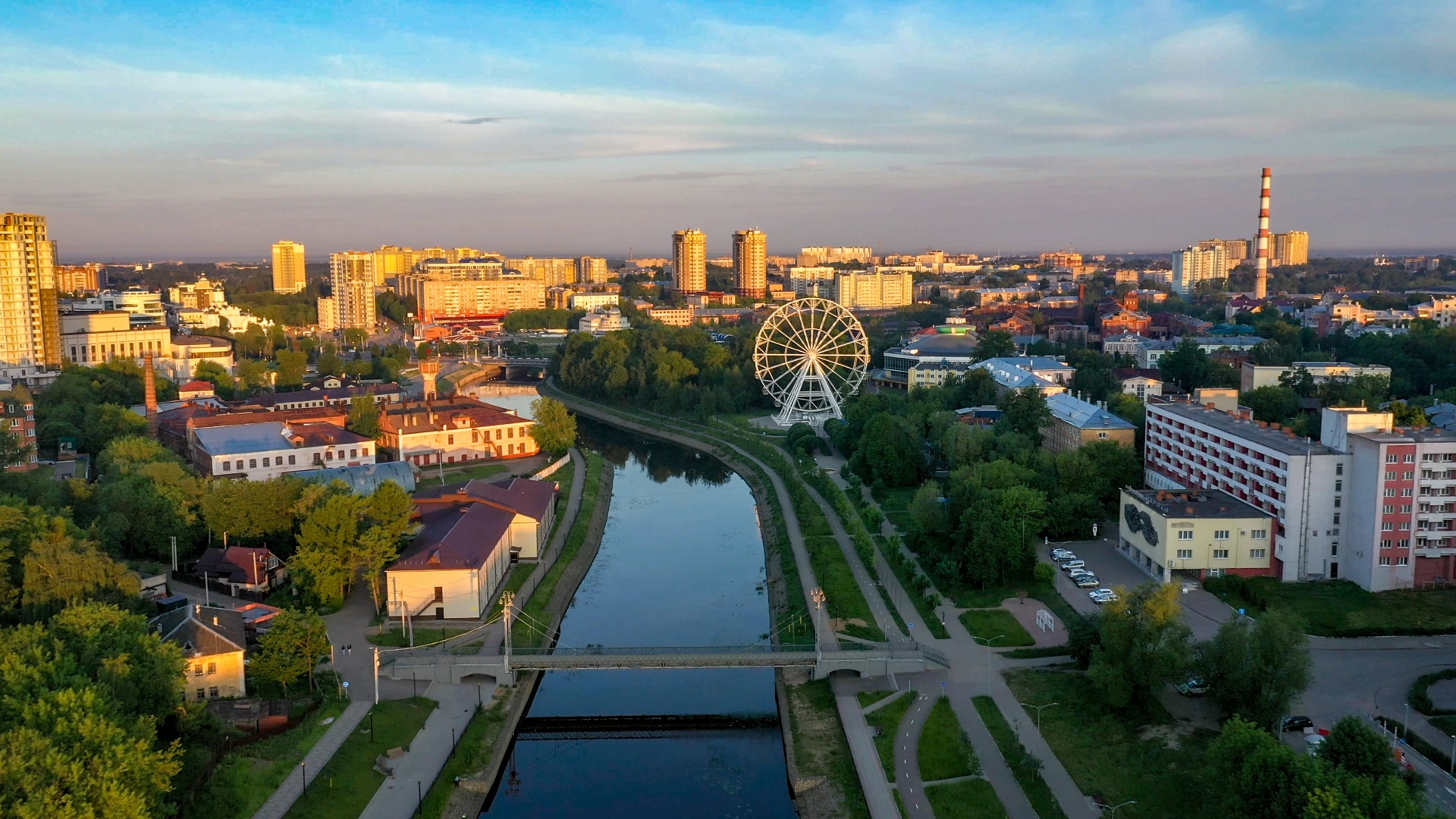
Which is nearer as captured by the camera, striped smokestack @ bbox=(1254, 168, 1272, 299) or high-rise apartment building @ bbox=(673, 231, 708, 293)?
striped smokestack @ bbox=(1254, 168, 1272, 299)

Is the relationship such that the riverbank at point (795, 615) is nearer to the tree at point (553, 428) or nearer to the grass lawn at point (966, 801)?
the grass lawn at point (966, 801)

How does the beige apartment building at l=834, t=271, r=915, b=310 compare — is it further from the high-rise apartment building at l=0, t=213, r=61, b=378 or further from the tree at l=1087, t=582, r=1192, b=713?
the tree at l=1087, t=582, r=1192, b=713

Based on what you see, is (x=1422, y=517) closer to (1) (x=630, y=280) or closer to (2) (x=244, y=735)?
(2) (x=244, y=735)

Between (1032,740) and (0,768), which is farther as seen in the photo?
(1032,740)

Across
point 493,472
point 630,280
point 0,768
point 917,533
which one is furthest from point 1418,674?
point 630,280

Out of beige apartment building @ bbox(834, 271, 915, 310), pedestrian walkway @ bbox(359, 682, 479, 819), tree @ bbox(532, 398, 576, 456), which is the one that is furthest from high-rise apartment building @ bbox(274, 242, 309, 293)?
pedestrian walkway @ bbox(359, 682, 479, 819)

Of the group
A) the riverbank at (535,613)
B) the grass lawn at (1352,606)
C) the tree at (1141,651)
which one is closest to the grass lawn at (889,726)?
the tree at (1141,651)

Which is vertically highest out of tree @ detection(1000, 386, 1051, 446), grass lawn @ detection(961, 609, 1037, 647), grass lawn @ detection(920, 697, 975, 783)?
tree @ detection(1000, 386, 1051, 446)
